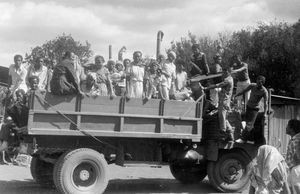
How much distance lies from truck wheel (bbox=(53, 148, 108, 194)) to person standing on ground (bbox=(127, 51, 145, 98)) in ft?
6.08

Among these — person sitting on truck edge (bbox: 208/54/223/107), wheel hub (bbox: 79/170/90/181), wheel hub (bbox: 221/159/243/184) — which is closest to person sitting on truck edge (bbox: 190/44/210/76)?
person sitting on truck edge (bbox: 208/54/223/107)

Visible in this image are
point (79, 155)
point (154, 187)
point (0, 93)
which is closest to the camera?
point (79, 155)

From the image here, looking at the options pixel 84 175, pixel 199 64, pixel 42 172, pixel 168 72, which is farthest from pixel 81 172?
pixel 199 64

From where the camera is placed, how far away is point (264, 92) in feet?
32.8

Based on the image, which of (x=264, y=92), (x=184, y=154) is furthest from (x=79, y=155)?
(x=264, y=92)

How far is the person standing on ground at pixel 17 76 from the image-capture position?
34.9ft

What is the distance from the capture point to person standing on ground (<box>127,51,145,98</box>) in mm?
10039

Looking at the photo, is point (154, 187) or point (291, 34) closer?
point (154, 187)

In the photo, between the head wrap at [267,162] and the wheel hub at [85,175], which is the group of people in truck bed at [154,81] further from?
the head wrap at [267,162]

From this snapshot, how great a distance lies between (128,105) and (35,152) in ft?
6.21

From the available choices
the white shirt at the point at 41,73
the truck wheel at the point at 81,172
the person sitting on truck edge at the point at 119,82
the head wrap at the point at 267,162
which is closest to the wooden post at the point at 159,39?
the person sitting on truck edge at the point at 119,82

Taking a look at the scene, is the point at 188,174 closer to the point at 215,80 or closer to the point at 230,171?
the point at 230,171

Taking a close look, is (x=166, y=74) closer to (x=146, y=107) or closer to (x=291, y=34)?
(x=146, y=107)

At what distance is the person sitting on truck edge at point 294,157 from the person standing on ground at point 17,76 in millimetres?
6197
